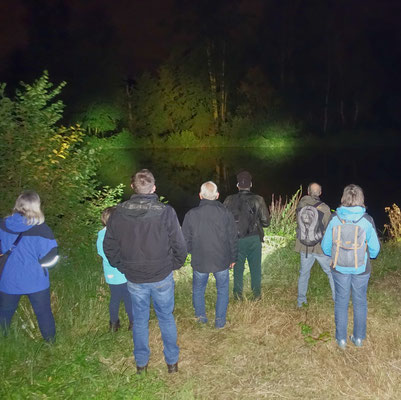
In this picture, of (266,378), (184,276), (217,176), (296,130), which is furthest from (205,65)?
(266,378)

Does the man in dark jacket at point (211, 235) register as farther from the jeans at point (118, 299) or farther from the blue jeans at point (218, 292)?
the jeans at point (118, 299)

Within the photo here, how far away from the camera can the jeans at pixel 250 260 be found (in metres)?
5.57

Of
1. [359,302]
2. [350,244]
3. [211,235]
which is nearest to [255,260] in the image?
[211,235]

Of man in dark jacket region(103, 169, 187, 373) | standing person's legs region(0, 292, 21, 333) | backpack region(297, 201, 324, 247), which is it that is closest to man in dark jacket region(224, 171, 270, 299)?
backpack region(297, 201, 324, 247)

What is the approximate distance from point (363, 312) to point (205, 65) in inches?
1802

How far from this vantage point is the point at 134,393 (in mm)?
3643

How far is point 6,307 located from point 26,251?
61 cm

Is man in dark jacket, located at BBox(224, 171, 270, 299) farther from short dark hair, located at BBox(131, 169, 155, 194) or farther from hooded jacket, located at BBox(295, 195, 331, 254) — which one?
short dark hair, located at BBox(131, 169, 155, 194)

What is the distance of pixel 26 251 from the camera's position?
4078 millimetres

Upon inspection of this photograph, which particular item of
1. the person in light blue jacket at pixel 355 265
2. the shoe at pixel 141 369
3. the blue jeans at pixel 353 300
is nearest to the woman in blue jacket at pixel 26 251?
the shoe at pixel 141 369

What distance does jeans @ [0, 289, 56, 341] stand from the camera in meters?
4.16

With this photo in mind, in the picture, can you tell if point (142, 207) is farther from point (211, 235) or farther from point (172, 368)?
point (172, 368)

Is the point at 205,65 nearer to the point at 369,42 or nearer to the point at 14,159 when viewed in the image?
the point at 369,42

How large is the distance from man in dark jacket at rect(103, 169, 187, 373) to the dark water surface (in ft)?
36.5
